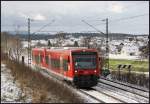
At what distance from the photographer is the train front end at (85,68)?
32.1m

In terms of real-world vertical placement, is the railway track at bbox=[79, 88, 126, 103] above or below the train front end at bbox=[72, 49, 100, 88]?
below

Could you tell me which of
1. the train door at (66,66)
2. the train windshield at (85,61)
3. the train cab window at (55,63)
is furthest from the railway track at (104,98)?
the train cab window at (55,63)

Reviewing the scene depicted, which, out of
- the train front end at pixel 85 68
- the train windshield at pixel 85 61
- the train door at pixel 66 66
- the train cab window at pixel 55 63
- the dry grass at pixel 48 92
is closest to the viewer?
the dry grass at pixel 48 92

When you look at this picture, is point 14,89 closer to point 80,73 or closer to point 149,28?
point 80,73

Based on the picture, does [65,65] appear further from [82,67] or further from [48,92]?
[48,92]

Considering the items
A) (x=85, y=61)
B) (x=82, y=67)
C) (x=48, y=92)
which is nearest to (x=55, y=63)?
(x=85, y=61)

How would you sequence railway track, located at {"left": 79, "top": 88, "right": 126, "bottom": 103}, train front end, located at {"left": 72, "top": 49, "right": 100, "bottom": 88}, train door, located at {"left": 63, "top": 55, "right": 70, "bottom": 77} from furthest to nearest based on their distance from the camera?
train door, located at {"left": 63, "top": 55, "right": 70, "bottom": 77}
train front end, located at {"left": 72, "top": 49, "right": 100, "bottom": 88}
railway track, located at {"left": 79, "top": 88, "right": 126, "bottom": 103}

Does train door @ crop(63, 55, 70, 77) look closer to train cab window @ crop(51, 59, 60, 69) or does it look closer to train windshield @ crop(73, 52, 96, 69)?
train windshield @ crop(73, 52, 96, 69)

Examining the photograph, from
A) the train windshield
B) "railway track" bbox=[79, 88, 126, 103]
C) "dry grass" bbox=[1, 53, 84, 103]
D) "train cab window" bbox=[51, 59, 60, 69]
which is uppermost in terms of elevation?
the train windshield

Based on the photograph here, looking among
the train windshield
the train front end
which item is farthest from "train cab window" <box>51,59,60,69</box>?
the train windshield

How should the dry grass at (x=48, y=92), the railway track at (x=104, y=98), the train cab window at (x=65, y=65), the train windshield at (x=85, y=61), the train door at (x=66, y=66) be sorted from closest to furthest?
the dry grass at (x=48, y=92) < the railway track at (x=104, y=98) < the train windshield at (x=85, y=61) < the train door at (x=66, y=66) < the train cab window at (x=65, y=65)

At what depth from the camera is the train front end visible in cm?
3209

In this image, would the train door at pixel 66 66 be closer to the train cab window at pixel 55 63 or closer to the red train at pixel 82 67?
the red train at pixel 82 67

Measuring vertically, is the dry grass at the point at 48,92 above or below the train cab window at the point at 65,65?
below
